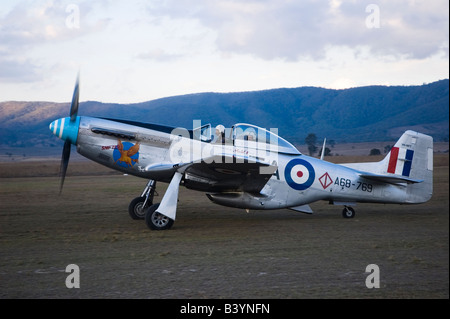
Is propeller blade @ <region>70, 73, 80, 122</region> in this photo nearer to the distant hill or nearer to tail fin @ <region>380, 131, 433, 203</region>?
tail fin @ <region>380, 131, 433, 203</region>

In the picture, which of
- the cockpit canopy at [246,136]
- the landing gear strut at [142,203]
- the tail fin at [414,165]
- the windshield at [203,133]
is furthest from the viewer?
the tail fin at [414,165]

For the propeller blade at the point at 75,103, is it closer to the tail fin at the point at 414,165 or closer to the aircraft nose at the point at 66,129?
the aircraft nose at the point at 66,129

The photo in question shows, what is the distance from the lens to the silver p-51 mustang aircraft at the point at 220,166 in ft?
32.6

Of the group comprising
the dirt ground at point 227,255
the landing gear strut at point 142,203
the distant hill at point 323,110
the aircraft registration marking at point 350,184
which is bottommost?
the dirt ground at point 227,255

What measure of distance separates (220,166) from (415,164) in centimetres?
515

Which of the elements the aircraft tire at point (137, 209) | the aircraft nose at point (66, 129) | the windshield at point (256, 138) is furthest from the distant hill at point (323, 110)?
the windshield at point (256, 138)

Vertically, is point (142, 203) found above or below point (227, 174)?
below

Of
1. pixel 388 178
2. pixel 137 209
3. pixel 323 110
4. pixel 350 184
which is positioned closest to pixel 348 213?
pixel 350 184

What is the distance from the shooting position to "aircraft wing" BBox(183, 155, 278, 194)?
9.62 meters

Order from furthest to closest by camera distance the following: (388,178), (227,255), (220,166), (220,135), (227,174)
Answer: (388,178), (220,135), (227,174), (220,166), (227,255)

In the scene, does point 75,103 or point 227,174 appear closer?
point 227,174

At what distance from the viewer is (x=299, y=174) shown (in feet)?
35.8

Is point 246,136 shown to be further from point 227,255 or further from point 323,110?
point 323,110
